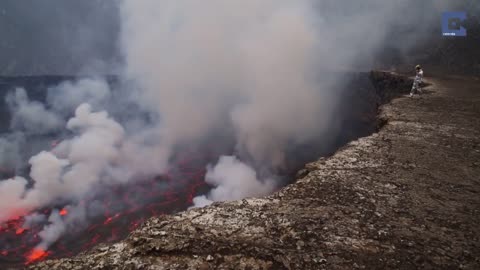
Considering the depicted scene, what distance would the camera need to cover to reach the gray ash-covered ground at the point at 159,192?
128ft

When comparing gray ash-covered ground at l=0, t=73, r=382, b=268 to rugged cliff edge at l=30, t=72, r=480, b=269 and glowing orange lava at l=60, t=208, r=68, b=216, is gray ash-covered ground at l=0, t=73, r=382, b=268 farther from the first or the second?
rugged cliff edge at l=30, t=72, r=480, b=269

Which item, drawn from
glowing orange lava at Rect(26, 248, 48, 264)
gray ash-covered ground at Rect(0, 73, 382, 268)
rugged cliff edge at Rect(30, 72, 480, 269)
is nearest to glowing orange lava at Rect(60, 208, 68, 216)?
gray ash-covered ground at Rect(0, 73, 382, 268)

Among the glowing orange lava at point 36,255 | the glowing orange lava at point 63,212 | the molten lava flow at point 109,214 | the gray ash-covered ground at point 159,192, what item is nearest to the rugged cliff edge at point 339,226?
the gray ash-covered ground at point 159,192

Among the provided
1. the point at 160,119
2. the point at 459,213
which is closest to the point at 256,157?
the point at 160,119

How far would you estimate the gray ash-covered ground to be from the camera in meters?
39.1

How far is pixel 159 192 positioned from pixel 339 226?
46.3 m

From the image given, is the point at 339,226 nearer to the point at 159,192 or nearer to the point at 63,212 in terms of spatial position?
the point at 159,192

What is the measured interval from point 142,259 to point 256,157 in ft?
192

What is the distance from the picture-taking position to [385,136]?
914 centimetres

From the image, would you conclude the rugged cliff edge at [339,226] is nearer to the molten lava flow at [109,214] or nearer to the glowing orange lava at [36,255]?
the molten lava flow at [109,214]

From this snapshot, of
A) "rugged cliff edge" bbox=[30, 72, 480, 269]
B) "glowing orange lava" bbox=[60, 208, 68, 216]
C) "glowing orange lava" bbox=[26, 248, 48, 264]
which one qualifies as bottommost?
"glowing orange lava" bbox=[26, 248, 48, 264]

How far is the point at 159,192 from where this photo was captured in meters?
47.7

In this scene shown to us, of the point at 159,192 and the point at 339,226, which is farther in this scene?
the point at 159,192

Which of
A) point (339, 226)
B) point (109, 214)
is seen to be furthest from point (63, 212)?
point (339, 226)
